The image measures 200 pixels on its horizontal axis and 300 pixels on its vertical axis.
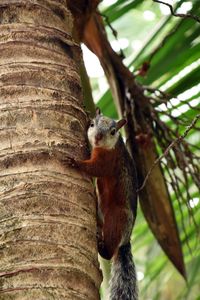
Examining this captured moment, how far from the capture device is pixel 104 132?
3.47 meters

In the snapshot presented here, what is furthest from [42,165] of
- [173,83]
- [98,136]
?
[173,83]

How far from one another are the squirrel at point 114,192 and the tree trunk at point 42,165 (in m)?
0.60

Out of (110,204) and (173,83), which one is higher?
(173,83)

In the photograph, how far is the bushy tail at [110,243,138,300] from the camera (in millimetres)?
2938

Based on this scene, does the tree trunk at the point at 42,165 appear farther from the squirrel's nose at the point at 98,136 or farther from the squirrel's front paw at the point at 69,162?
the squirrel's nose at the point at 98,136

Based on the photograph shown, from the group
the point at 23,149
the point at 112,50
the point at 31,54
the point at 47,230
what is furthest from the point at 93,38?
the point at 47,230

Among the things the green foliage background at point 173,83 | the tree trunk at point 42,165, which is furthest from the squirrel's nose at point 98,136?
the tree trunk at point 42,165

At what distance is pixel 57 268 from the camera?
2.09 meters

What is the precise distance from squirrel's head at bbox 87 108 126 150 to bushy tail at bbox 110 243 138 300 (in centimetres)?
52

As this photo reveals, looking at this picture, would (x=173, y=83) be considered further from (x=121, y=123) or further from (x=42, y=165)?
(x=42, y=165)

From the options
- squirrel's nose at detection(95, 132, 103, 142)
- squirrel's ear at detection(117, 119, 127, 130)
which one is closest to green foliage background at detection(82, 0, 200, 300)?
squirrel's ear at detection(117, 119, 127, 130)

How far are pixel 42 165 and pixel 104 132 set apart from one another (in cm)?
118

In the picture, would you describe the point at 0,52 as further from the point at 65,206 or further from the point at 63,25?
the point at 65,206

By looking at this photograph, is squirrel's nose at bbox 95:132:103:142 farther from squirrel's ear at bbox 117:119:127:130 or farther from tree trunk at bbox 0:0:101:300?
tree trunk at bbox 0:0:101:300
